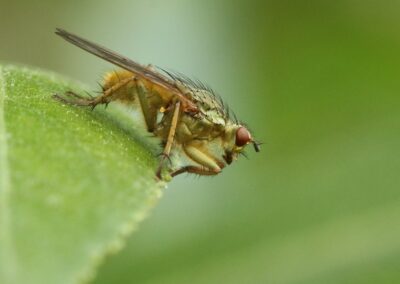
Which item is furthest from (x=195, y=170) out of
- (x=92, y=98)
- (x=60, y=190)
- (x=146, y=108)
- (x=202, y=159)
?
(x=60, y=190)

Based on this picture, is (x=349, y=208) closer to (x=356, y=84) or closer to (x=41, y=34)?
(x=356, y=84)

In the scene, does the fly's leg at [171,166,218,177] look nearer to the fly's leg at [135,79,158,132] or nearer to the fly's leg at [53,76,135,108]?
the fly's leg at [135,79,158,132]

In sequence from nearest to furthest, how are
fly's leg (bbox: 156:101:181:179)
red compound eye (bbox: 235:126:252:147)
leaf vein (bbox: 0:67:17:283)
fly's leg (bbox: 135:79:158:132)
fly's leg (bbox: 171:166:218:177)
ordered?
leaf vein (bbox: 0:67:17:283), fly's leg (bbox: 156:101:181:179), fly's leg (bbox: 171:166:218:177), fly's leg (bbox: 135:79:158:132), red compound eye (bbox: 235:126:252:147)

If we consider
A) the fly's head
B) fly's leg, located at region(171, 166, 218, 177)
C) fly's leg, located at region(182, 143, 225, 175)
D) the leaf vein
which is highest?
the fly's head

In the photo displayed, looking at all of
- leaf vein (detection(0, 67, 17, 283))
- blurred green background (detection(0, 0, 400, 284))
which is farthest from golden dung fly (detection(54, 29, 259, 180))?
leaf vein (detection(0, 67, 17, 283))

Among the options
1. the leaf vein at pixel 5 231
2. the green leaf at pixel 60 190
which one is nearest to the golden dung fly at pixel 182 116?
the green leaf at pixel 60 190

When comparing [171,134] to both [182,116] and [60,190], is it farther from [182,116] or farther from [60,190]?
[60,190]
